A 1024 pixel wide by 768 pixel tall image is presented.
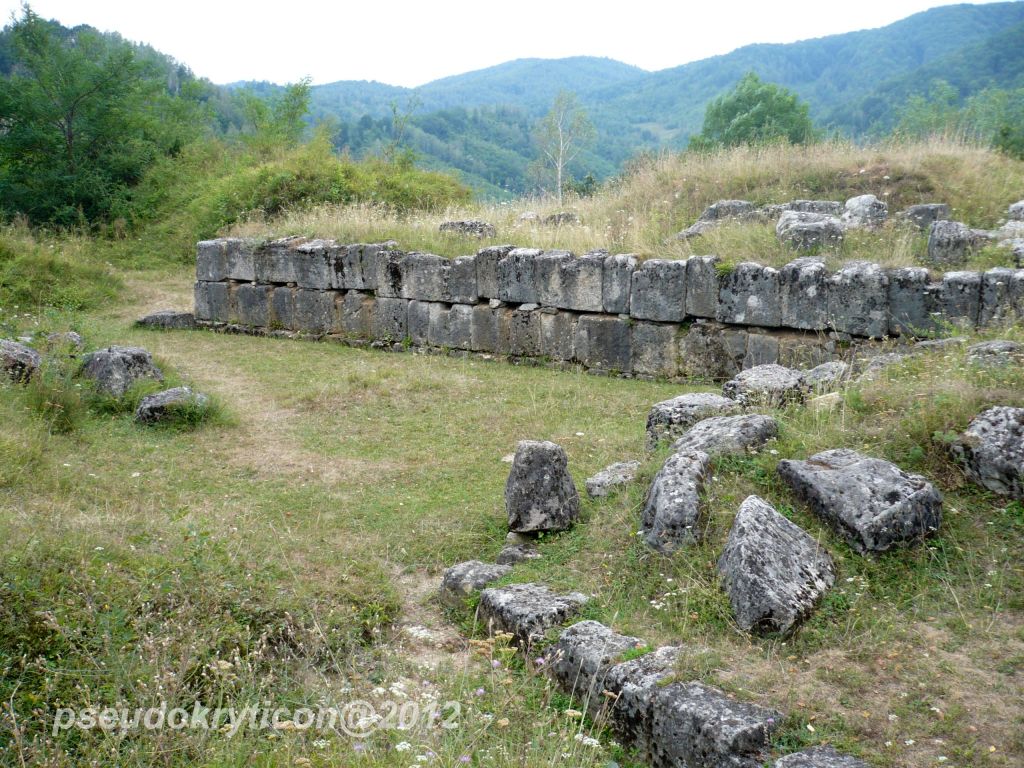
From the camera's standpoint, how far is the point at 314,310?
1466cm

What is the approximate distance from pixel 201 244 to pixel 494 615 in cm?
1245

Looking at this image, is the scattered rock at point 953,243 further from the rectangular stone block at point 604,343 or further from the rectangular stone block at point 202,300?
the rectangular stone block at point 202,300

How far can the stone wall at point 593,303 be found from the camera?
9891 millimetres

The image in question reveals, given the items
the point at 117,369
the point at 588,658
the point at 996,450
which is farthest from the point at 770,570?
the point at 117,369

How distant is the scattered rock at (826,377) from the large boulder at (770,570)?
8.87 feet

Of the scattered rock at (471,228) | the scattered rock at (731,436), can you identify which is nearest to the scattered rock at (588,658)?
the scattered rock at (731,436)

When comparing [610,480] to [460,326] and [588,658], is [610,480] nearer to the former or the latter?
[588,658]

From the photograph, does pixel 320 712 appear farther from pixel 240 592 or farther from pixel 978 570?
pixel 978 570

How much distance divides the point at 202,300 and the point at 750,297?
32.6 feet

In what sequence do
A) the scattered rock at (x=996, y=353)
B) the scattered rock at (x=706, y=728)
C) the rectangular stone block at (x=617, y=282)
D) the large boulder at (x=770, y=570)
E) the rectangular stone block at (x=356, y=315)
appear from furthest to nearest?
the rectangular stone block at (x=356, y=315) → the rectangular stone block at (x=617, y=282) → the scattered rock at (x=996, y=353) → the large boulder at (x=770, y=570) → the scattered rock at (x=706, y=728)

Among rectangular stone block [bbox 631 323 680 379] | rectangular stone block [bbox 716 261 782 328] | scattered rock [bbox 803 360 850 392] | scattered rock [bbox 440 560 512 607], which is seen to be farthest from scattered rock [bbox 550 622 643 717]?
rectangular stone block [bbox 631 323 680 379]

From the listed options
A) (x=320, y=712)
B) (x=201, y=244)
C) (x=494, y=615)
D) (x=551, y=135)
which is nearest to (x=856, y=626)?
(x=494, y=615)

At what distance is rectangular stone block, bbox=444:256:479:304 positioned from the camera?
13.0 metres

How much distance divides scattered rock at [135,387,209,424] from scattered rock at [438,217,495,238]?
6098 mm
